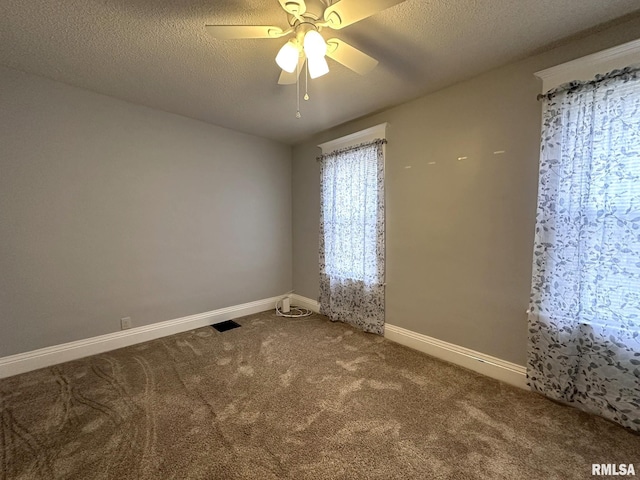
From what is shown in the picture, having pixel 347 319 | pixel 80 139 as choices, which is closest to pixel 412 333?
pixel 347 319

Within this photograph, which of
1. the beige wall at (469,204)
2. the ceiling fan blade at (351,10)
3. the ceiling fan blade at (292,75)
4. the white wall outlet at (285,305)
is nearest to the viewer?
the ceiling fan blade at (351,10)

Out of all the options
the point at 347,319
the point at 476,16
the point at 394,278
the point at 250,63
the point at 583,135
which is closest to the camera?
the point at 476,16

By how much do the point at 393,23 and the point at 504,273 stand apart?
79.1 inches

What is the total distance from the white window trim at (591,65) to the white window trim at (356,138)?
4.45ft

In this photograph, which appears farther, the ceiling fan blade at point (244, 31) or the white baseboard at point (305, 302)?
the white baseboard at point (305, 302)

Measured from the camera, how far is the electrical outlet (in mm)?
Result: 2768

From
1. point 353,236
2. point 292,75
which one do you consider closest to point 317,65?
point 292,75

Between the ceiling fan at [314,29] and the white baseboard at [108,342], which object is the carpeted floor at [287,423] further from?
the ceiling fan at [314,29]

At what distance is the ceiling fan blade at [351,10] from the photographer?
1.26 meters

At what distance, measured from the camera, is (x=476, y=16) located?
1620 millimetres

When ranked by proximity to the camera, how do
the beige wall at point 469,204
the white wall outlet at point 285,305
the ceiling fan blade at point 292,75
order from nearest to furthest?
1. the ceiling fan blade at point 292,75
2. the beige wall at point 469,204
3. the white wall outlet at point 285,305

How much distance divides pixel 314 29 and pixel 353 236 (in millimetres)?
2152

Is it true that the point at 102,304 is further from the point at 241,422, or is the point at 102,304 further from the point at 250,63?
the point at 250,63

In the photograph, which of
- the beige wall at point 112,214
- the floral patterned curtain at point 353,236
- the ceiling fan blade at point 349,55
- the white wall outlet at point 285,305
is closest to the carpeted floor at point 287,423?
the beige wall at point 112,214
